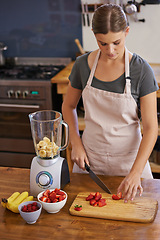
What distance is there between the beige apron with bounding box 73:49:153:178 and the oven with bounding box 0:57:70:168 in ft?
4.30

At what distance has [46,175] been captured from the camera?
1.43 metres

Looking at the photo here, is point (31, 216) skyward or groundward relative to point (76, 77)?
groundward

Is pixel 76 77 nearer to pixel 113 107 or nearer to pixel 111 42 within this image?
pixel 113 107

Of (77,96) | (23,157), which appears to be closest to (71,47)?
(23,157)

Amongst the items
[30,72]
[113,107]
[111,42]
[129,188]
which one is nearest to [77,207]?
[129,188]

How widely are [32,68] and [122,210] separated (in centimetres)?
242

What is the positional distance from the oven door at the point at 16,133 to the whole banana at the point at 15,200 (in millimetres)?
1737

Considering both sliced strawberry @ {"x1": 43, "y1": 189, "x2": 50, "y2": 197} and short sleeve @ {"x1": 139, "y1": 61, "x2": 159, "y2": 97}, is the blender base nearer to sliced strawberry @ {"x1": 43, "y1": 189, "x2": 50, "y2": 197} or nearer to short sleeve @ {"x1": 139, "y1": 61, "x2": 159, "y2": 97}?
sliced strawberry @ {"x1": 43, "y1": 189, "x2": 50, "y2": 197}

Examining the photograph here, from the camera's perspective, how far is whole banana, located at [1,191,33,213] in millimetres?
1329

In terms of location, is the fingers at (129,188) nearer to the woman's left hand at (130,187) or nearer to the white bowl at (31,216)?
the woman's left hand at (130,187)

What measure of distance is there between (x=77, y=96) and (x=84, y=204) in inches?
26.8

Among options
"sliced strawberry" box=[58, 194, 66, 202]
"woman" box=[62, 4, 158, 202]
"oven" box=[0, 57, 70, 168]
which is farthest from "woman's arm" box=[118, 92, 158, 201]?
"oven" box=[0, 57, 70, 168]

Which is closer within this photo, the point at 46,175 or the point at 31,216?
the point at 31,216

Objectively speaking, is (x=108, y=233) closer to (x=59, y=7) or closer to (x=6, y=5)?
(x=59, y=7)
